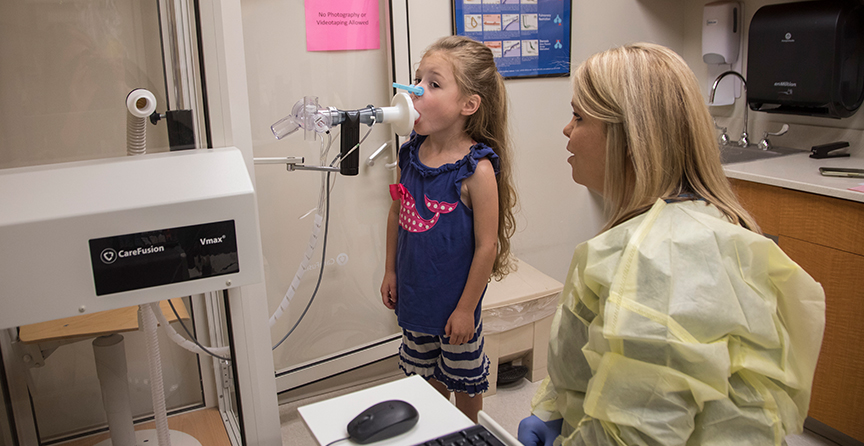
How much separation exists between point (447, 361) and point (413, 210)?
42 centimetres

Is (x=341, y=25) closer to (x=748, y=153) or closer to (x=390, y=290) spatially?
(x=390, y=290)

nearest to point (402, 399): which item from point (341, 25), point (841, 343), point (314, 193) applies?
point (314, 193)

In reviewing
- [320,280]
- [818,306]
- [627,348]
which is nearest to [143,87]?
[627,348]

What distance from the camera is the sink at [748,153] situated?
8.13ft

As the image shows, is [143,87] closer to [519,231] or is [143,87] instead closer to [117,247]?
[117,247]

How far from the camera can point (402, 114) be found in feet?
4.66

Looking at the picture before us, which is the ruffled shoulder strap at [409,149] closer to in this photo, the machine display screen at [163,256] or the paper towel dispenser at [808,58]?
the machine display screen at [163,256]

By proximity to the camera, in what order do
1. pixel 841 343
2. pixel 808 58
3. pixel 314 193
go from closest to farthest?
pixel 841 343 → pixel 314 193 → pixel 808 58

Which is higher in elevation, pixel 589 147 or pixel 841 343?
pixel 589 147

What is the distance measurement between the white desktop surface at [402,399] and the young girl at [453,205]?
0.64 metres

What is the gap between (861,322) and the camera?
1881 millimetres

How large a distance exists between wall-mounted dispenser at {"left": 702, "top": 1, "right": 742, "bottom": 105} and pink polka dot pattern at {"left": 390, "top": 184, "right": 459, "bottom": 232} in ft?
6.03

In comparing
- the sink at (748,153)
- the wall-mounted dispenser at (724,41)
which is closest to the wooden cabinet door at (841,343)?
the sink at (748,153)

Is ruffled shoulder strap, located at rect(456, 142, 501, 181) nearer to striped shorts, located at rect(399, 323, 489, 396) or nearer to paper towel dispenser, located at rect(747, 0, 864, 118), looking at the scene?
striped shorts, located at rect(399, 323, 489, 396)
